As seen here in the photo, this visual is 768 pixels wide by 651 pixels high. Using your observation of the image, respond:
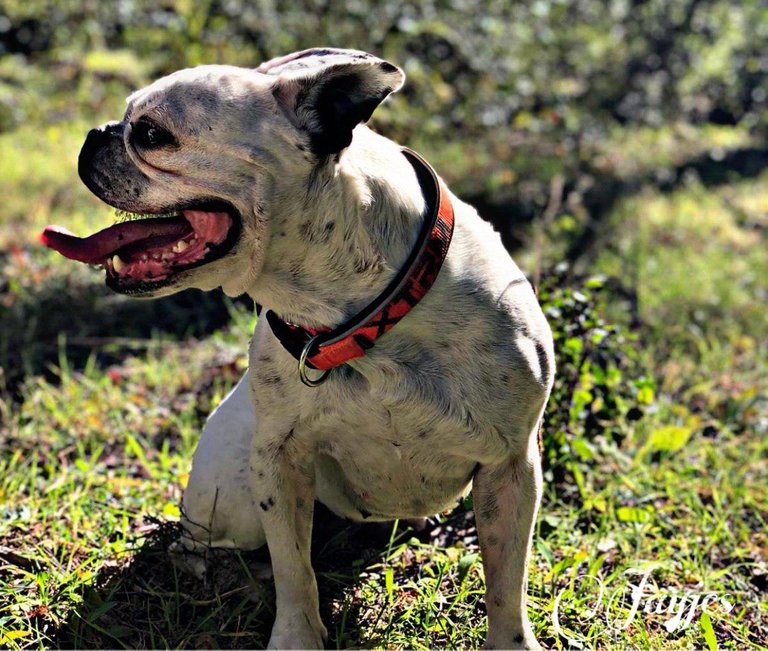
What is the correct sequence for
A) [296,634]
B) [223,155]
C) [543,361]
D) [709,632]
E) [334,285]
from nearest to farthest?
[223,155], [334,285], [543,361], [296,634], [709,632]

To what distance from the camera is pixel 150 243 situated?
234 centimetres

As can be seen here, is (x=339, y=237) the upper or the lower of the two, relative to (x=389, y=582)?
upper

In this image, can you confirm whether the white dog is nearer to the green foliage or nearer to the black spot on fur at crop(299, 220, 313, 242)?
the black spot on fur at crop(299, 220, 313, 242)

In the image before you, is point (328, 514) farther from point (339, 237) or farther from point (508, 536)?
point (339, 237)

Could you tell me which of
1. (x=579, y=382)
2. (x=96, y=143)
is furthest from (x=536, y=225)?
(x=96, y=143)

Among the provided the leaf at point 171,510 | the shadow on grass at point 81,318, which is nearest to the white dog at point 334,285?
the leaf at point 171,510

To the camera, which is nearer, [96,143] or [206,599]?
[96,143]

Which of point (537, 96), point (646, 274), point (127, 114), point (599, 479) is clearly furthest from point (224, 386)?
point (537, 96)

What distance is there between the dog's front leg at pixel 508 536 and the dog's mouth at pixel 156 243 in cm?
92

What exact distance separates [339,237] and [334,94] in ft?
1.06

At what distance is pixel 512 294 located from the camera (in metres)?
2.45

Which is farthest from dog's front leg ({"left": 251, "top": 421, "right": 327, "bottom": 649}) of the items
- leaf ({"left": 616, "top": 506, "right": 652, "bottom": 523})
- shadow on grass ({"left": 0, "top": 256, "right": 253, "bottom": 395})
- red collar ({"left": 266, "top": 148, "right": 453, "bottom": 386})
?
shadow on grass ({"left": 0, "top": 256, "right": 253, "bottom": 395})

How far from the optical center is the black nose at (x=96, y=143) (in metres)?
2.38

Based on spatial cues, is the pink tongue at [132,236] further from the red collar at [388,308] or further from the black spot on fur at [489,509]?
the black spot on fur at [489,509]
